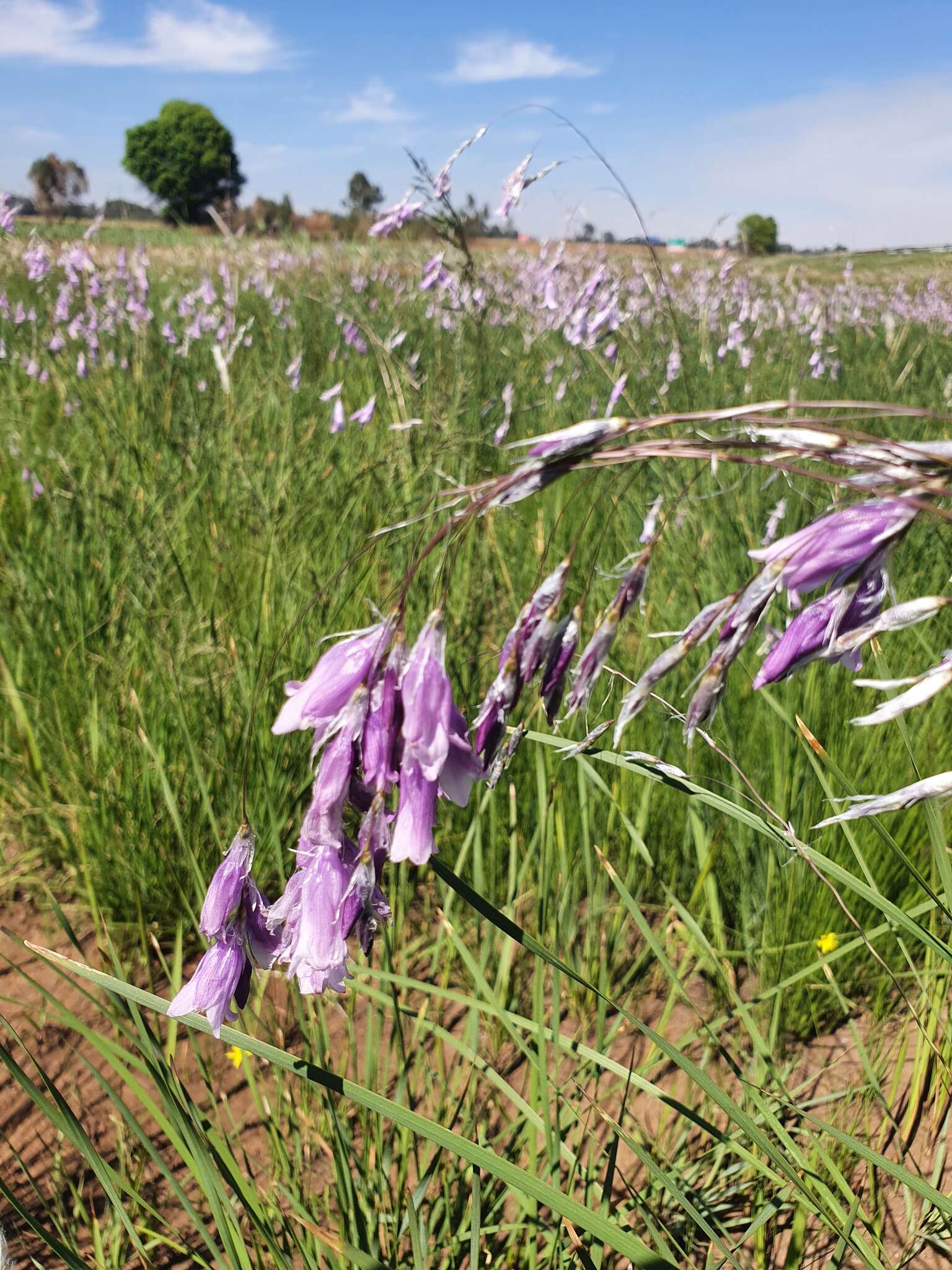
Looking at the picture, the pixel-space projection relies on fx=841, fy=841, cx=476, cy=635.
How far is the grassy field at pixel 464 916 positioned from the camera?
3.01 feet

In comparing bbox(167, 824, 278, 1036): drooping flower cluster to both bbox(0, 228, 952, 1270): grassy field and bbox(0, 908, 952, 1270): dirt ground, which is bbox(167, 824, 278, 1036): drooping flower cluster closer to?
bbox(0, 228, 952, 1270): grassy field

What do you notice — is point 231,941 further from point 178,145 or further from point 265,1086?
point 178,145

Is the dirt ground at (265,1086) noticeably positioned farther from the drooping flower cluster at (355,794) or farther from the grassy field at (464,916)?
the drooping flower cluster at (355,794)

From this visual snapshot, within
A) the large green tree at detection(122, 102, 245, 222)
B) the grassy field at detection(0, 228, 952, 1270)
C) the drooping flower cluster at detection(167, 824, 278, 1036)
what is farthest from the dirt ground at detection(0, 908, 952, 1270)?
the large green tree at detection(122, 102, 245, 222)

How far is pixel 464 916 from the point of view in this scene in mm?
1739

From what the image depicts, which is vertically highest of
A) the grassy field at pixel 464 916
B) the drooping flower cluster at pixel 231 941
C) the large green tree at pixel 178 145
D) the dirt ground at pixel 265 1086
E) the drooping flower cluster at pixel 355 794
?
the large green tree at pixel 178 145

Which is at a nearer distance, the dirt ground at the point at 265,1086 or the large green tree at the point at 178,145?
the dirt ground at the point at 265,1086

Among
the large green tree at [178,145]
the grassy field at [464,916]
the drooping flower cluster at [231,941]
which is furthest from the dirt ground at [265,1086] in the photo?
the large green tree at [178,145]

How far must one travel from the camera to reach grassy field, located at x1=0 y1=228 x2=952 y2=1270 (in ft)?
3.01

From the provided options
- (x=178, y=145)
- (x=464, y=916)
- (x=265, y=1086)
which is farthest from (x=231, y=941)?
(x=178, y=145)

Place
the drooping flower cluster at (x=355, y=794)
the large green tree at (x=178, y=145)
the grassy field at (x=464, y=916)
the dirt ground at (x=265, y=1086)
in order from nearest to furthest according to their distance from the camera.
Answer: the drooping flower cluster at (x=355, y=794) < the grassy field at (x=464, y=916) < the dirt ground at (x=265, y=1086) < the large green tree at (x=178, y=145)

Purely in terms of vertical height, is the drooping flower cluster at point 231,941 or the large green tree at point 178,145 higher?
the large green tree at point 178,145

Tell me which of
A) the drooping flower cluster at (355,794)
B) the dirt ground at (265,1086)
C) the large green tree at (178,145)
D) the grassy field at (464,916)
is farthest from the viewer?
the large green tree at (178,145)

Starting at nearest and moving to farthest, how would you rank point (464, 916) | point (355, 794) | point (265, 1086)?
point (355, 794) → point (265, 1086) → point (464, 916)
